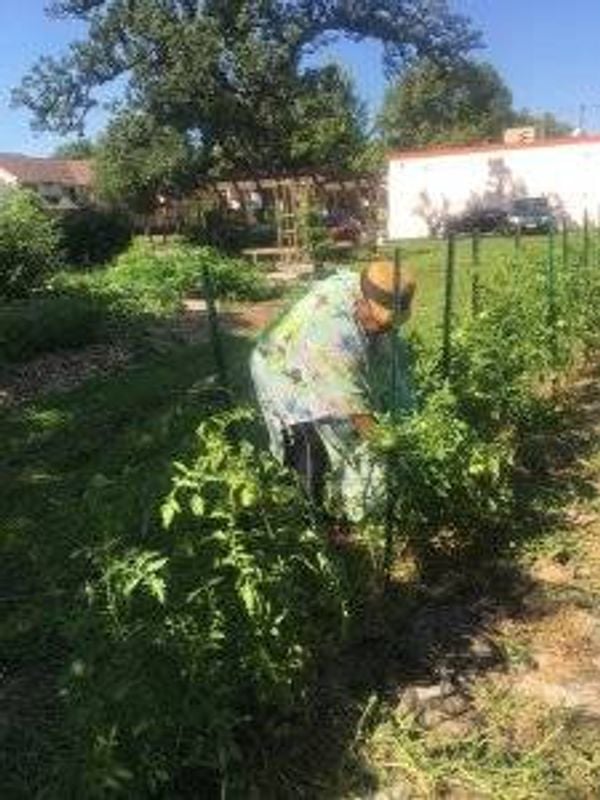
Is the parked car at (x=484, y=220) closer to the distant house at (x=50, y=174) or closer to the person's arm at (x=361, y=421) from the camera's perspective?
the distant house at (x=50, y=174)

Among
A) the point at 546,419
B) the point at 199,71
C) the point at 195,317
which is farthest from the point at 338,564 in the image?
the point at 199,71

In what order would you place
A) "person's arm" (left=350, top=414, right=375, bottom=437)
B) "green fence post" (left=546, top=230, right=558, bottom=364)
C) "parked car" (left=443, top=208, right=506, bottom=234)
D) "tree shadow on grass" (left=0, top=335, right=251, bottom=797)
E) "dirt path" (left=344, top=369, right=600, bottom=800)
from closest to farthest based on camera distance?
"dirt path" (left=344, top=369, right=600, bottom=800), "tree shadow on grass" (left=0, top=335, right=251, bottom=797), "person's arm" (left=350, top=414, right=375, bottom=437), "green fence post" (left=546, top=230, right=558, bottom=364), "parked car" (left=443, top=208, right=506, bottom=234)

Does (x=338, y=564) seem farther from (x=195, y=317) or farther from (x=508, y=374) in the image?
(x=195, y=317)

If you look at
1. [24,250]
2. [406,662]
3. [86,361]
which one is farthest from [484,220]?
[406,662]

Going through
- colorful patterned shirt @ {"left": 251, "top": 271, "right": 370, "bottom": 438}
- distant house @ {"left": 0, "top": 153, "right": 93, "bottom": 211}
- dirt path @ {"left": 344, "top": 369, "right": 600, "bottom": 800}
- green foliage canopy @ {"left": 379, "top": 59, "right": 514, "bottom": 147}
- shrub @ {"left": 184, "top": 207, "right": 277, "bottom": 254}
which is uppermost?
green foliage canopy @ {"left": 379, "top": 59, "right": 514, "bottom": 147}

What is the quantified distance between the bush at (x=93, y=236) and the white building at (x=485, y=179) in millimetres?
19429

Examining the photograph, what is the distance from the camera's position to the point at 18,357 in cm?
1185

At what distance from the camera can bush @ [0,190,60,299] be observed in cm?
1599

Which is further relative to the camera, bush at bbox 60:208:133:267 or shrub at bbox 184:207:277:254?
shrub at bbox 184:207:277:254

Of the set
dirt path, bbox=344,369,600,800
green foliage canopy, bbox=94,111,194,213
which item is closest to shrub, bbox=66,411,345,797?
dirt path, bbox=344,369,600,800

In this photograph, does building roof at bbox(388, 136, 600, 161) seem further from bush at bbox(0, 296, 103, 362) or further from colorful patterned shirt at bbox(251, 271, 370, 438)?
colorful patterned shirt at bbox(251, 271, 370, 438)

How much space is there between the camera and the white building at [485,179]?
4375cm

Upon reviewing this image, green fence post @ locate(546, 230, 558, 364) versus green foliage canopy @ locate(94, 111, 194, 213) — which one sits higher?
green foliage canopy @ locate(94, 111, 194, 213)

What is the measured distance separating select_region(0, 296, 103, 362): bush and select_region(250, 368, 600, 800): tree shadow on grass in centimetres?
704
